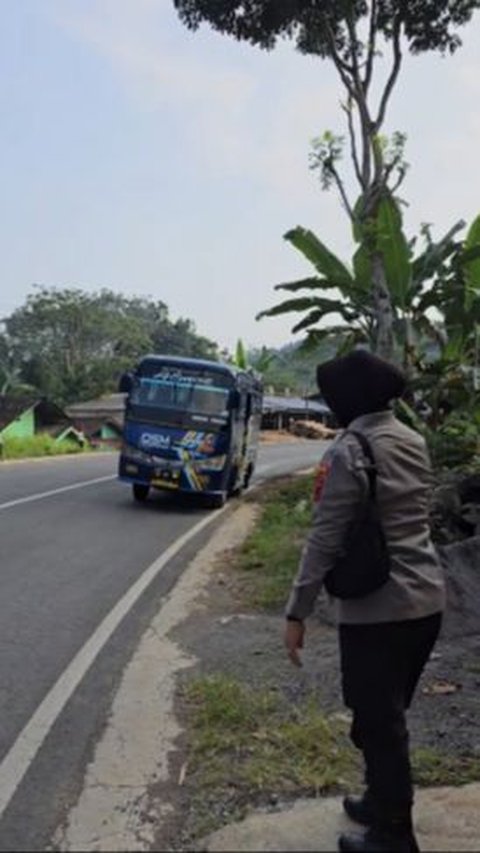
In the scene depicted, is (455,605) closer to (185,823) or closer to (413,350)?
(185,823)

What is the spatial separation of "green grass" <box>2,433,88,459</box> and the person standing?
2728 centimetres

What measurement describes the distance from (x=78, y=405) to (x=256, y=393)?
43.5 meters

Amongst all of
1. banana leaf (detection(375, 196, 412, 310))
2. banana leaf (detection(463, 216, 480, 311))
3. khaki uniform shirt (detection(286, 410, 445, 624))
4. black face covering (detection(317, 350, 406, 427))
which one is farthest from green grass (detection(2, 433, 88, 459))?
khaki uniform shirt (detection(286, 410, 445, 624))

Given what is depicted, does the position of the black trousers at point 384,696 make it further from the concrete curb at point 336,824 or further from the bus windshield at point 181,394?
the bus windshield at point 181,394

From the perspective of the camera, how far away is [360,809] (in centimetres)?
353

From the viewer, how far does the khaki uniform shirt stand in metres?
3.26

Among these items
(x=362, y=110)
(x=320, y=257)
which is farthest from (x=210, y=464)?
(x=362, y=110)

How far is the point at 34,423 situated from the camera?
48.8 m

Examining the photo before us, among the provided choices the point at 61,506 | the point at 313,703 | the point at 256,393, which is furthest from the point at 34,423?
the point at 313,703

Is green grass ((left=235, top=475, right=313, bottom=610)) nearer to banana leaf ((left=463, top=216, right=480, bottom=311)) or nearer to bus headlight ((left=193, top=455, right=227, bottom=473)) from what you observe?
bus headlight ((left=193, top=455, right=227, bottom=473))

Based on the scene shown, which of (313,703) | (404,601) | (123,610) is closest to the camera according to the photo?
(404,601)

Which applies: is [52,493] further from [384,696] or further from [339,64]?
[384,696]

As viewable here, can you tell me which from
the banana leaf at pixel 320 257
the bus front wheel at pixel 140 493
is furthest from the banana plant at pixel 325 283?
the bus front wheel at pixel 140 493

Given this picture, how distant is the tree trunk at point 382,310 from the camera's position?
11666 millimetres
